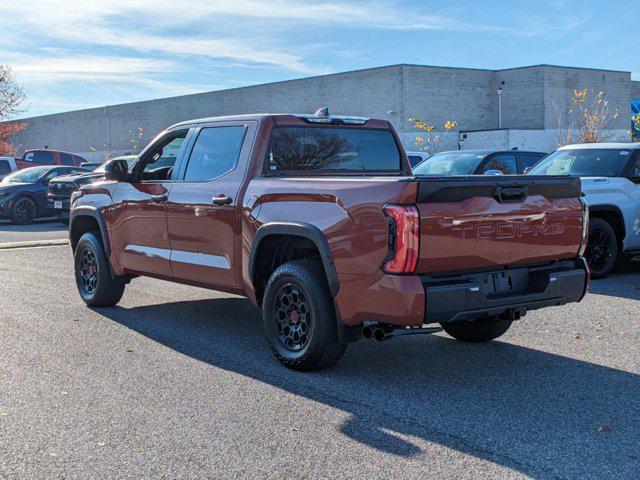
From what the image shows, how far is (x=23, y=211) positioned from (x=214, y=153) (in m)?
16.7

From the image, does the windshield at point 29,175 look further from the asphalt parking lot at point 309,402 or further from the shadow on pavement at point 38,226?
the asphalt parking lot at point 309,402

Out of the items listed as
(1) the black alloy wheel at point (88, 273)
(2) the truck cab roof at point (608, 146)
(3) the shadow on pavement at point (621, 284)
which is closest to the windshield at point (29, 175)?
(1) the black alloy wheel at point (88, 273)

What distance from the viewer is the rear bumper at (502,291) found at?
16.9 ft

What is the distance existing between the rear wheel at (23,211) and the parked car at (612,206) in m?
15.9

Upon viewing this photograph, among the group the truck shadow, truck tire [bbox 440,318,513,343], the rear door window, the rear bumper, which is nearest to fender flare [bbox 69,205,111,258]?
the truck shadow

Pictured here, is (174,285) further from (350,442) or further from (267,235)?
(350,442)

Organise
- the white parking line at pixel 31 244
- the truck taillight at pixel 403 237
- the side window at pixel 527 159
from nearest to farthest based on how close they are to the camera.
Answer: the truck taillight at pixel 403 237 < the side window at pixel 527 159 < the white parking line at pixel 31 244

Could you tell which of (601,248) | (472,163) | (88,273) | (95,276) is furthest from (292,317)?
(472,163)

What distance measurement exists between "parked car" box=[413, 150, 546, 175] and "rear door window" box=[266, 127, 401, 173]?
20.8 feet

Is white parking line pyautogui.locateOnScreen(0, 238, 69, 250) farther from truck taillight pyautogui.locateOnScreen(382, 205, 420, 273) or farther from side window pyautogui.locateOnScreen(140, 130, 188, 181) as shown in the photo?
truck taillight pyautogui.locateOnScreen(382, 205, 420, 273)

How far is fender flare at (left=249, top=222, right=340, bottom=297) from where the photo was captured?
18.3 feet

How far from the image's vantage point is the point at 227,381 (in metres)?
5.78

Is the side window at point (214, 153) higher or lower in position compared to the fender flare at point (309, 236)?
higher

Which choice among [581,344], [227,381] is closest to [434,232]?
[227,381]
